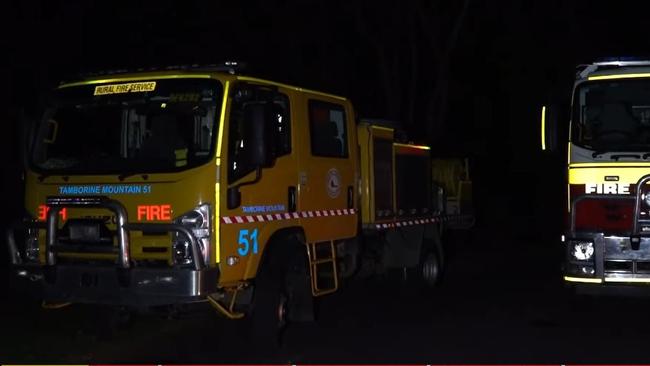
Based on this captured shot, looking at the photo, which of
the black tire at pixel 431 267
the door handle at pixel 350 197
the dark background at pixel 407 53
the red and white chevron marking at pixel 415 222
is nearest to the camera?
the door handle at pixel 350 197

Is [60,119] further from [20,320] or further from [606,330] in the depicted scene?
[606,330]

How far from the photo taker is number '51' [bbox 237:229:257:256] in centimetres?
772

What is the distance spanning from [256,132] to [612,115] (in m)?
4.36

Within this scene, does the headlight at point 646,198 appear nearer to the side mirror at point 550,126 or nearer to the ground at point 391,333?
the side mirror at point 550,126

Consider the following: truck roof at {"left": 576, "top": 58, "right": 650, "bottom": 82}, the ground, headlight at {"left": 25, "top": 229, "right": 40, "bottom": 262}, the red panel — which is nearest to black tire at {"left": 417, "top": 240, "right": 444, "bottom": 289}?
the ground

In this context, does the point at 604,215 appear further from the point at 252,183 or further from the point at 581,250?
the point at 252,183

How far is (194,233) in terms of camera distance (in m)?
7.17

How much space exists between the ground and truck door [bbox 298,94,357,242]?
1289 millimetres

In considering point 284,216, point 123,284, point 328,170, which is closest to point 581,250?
point 328,170

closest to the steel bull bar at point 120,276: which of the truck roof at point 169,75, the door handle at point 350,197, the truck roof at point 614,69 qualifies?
the truck roof at point 169,75

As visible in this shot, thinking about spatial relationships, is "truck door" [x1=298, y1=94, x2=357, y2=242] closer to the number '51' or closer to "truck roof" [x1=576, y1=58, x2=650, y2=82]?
the number '51'

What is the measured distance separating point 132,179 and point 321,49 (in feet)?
70.6

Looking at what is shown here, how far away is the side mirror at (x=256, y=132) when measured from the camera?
293 inches

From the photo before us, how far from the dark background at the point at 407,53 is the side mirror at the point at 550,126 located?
25.4 feet
